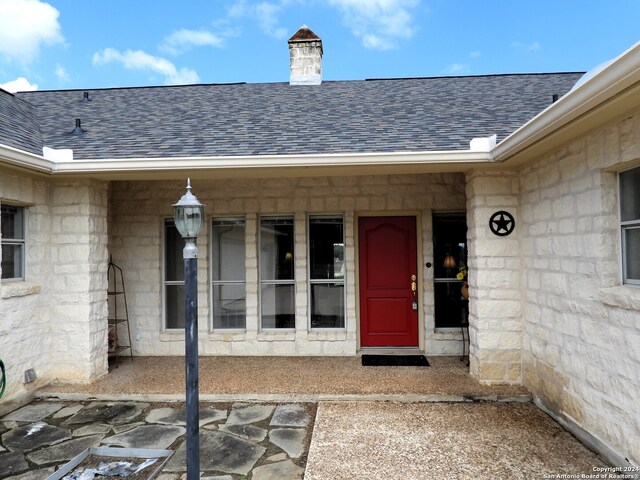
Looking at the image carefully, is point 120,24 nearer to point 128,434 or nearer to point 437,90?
point 437,90

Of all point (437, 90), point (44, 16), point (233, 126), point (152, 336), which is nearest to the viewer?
point (233, 126)

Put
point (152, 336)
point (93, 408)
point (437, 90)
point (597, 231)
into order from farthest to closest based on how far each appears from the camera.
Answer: point (437, 90), point (152, 336), point (93, 408), point (597, 231)

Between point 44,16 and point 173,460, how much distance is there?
27.7 meters

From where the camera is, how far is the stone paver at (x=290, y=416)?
3805 millimetres

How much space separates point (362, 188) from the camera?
5910 millimetres

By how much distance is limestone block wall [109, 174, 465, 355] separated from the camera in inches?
231

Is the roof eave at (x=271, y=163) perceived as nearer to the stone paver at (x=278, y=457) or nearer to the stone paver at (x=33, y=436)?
the stone paver at (x=33, y=436)

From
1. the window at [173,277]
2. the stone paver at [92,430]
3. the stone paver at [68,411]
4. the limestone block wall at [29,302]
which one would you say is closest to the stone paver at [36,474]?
the stone paver at [92,430]

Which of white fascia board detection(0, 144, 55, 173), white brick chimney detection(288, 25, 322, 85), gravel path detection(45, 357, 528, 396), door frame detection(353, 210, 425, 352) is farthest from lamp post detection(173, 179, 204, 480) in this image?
white brick chimney detection(288, 25, 322, 85)

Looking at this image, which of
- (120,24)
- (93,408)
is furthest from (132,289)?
(120,24)

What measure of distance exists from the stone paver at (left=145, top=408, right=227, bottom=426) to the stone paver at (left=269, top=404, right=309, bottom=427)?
0.53 metres

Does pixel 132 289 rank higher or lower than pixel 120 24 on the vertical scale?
lower

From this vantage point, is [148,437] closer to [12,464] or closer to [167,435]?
[167,435]

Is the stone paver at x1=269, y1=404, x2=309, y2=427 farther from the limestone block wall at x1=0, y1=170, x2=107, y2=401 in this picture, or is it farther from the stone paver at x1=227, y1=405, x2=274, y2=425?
the limestone block wall at x1=0, y1=170, x2=107, y2=401
